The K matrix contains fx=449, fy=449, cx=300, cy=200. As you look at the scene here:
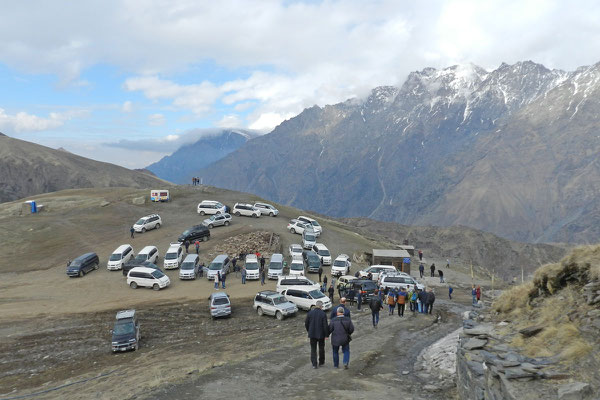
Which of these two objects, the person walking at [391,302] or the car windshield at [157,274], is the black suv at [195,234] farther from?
the person walking at [391,302]

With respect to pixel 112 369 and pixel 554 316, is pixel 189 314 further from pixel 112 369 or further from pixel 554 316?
pixel 554 316

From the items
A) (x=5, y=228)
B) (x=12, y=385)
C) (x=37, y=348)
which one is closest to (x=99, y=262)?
(x=5, y=228)

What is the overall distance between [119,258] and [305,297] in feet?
70.7

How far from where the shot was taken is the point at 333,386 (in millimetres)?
12492

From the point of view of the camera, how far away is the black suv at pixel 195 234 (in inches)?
1944

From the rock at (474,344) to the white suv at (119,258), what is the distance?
38.0 meters

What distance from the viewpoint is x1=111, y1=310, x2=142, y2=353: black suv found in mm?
23641

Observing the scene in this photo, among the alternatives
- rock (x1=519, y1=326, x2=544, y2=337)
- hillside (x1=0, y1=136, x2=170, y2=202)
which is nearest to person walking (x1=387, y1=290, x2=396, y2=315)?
rock (x1=519, y1=326, x2=544, y2=337)

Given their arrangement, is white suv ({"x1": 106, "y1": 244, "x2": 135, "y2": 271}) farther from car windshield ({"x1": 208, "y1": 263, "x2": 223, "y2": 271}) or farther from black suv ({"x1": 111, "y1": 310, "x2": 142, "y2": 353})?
black suv ({"x1": 111, "y1": 310, "x2": 142, "y2": 353})

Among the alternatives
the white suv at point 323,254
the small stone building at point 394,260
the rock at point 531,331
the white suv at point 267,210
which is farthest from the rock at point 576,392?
the white suv at point 267,210

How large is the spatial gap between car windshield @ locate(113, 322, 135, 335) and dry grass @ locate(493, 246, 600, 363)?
1835 centimetres

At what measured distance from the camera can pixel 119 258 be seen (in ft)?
143

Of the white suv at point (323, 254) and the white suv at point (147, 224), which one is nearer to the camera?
the white suv at point (323, 254)

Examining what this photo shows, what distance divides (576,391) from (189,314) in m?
27.3
